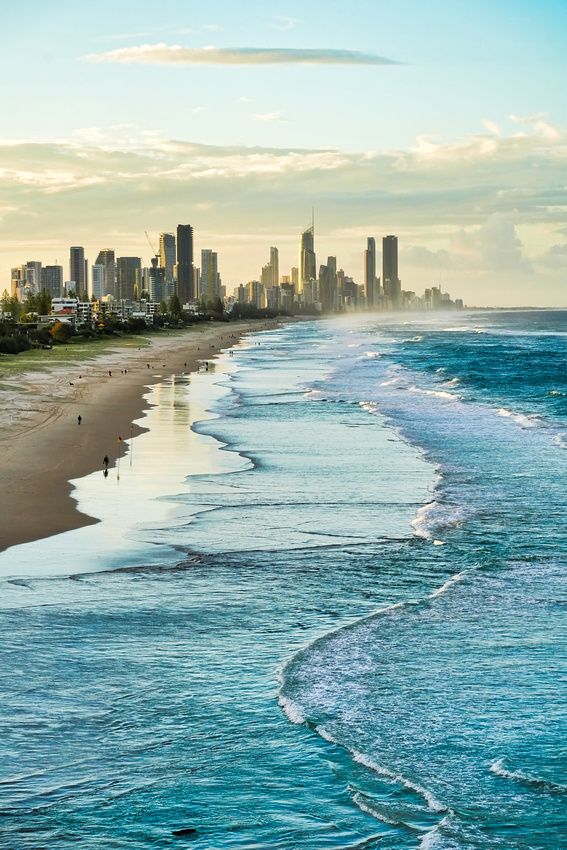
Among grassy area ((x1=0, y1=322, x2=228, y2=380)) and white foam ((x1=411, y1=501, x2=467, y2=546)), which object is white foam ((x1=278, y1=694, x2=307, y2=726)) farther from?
grassy area ((x1=0, y1=322, x2=228, y2=380))

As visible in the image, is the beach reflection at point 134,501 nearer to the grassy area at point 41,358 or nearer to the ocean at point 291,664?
the ocean at point 291,664

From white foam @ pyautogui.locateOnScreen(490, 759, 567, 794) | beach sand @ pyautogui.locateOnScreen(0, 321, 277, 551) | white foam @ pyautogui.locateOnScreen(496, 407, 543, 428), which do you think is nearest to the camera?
white foam @ pyautogui.locateOnScreen(490, 759, 567, 794)

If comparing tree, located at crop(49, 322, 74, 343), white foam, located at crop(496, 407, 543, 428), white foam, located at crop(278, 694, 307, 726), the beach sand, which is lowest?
white foam, located at crop(278, 694, 307, 726)

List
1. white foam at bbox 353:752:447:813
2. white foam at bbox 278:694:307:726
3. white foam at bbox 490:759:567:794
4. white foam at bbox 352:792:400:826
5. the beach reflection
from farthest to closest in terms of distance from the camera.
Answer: the beach reflection → white foam at bbox 278:694:307:726 → white foam at bbox 490:759:567:794 → white foam at bbox 353:752:447:813 → white foam at bbox 352:792:400:826

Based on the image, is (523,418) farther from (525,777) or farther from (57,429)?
(525,777)

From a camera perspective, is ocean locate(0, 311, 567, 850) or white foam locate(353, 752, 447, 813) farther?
white foam locate(353, 752, 447, 813)

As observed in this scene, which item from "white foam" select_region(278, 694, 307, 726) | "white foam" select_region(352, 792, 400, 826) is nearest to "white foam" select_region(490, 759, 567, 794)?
"white foam" select_region(352, 792, 400, 826)
